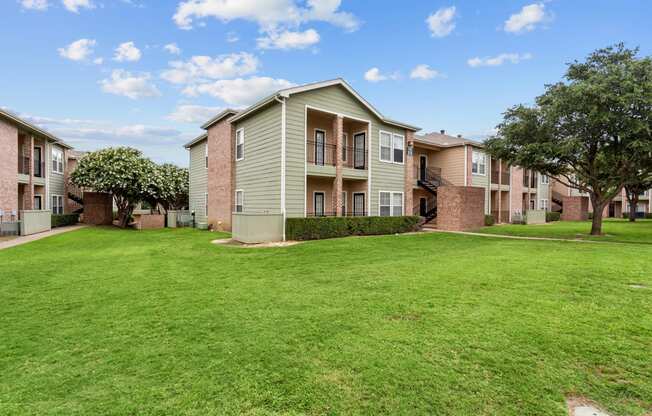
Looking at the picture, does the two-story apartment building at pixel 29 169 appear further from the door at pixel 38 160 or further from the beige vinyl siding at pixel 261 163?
the beige vinyl siding at pixel 261 163

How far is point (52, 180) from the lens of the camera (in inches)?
994

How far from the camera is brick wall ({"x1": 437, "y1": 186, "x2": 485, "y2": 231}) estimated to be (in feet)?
71.3

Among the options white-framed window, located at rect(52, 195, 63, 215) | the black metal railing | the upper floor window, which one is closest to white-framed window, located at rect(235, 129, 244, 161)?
the black metal railing

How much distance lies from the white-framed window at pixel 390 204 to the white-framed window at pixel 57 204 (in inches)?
964

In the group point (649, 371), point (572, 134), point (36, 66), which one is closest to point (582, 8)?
point (572, 134)

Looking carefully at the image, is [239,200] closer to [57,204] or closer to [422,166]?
[422,166]

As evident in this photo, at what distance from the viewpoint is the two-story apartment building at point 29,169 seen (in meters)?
19.4

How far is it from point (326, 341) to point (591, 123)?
17556mm

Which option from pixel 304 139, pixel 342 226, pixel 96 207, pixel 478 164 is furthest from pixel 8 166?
pixel 478 164

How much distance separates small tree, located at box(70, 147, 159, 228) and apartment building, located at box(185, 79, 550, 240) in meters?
3.63

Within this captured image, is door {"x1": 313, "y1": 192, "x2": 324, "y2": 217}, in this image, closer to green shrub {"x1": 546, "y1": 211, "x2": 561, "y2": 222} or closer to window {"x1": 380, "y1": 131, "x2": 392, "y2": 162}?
window {"x1": 380, "y1": 131, "x2": 392, "y2": 162}

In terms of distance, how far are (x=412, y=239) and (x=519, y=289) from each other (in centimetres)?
931

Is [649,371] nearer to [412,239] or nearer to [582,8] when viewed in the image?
[412,239]

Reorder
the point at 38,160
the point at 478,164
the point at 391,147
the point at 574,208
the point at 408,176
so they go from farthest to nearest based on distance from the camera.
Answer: the point at 574,208 → the point at 478,164 → the point at 38,160 → the point at 408,176 → the point at 391,147
